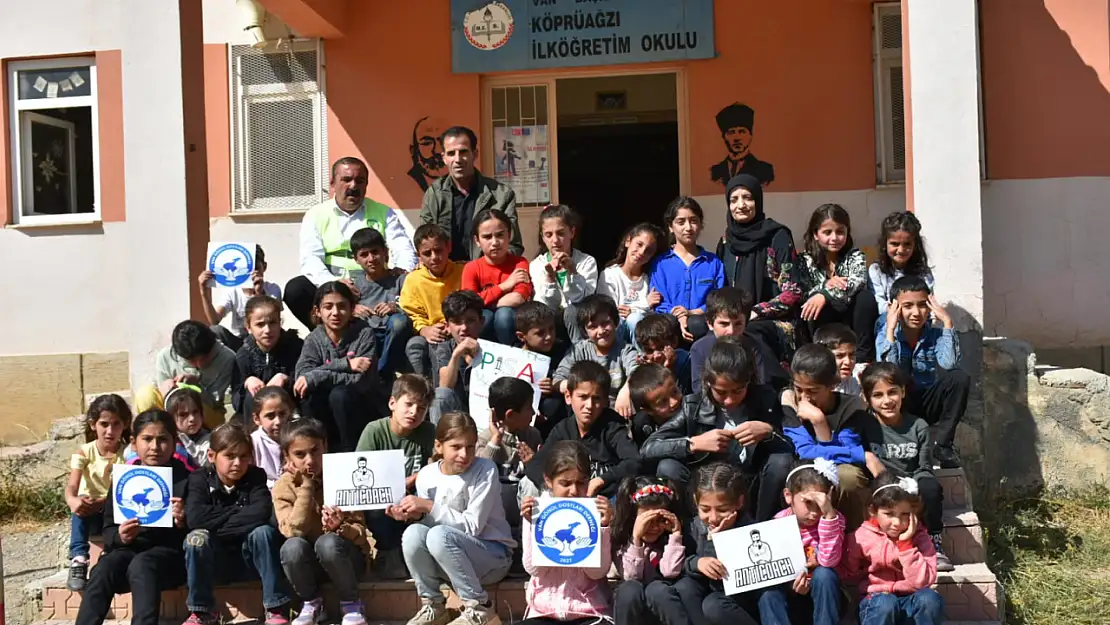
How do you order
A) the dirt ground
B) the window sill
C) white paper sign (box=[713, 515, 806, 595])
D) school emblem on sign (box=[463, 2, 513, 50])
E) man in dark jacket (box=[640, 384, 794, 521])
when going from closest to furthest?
A: white paper sign (box=[713, 515, 806, 595]), man in dark jacket (box=[640, 384, 794, 521]), the dirt ground, school emblem on sign (box=[463, 2, 513, 50]), the window sill

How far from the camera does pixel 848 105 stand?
916 cm

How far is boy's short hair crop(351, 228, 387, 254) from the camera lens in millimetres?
6742

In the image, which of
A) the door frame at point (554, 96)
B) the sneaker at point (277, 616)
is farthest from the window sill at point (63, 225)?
the sneaker at point (277, 616)

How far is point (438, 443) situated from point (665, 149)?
857 cm

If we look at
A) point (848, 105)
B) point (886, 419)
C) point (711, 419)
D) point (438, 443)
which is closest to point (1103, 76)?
point (848, 105)

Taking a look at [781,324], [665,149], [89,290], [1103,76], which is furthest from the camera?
[665,149]

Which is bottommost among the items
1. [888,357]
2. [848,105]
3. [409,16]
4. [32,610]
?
[32,610]

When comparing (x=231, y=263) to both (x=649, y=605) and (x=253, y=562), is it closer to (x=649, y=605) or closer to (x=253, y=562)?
(x=253, y=562)

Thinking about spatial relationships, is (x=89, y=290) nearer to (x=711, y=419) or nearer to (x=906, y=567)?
(x=711, y=419)

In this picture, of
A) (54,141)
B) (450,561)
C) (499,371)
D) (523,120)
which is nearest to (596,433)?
(499,371)

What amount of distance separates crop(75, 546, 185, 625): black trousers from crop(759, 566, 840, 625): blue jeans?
2.72 metres

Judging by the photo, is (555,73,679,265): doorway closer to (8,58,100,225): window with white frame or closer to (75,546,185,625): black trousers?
(8,58,100,225): window with white frame

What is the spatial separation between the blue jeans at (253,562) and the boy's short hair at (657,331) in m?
2.00

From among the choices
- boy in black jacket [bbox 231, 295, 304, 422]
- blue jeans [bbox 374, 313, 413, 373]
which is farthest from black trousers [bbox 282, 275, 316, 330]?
blue jeans [bbox 374, 313, 413, 373]
